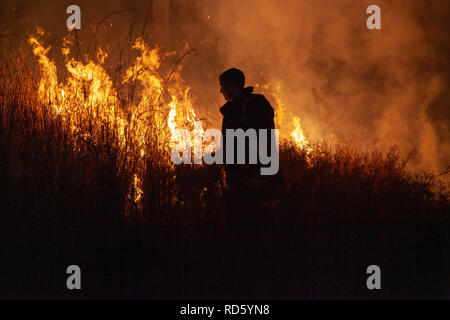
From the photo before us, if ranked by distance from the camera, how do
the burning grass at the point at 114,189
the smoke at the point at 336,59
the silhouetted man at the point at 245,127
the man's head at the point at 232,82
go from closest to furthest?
the burning grass at the point at 114,189 < the silhouetted man at the point at 245,127 < the man's head at the point at 232,82 < the smoke at the point at 336,59

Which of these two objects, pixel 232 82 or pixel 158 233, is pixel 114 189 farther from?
pixel 232 82

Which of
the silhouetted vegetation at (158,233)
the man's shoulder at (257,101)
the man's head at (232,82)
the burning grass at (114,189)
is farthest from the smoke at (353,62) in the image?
the man's shoulder at (257,101)

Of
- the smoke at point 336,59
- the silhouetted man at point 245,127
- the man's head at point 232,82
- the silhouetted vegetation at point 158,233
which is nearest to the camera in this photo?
the silhouetted vegetation at point 158,233

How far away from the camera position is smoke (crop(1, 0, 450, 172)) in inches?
400

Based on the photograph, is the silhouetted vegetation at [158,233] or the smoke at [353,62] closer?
the silhouetted vegetation at [158,233]

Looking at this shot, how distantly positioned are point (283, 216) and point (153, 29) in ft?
21.4

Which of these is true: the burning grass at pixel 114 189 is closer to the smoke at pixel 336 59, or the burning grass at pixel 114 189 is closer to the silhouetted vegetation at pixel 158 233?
the silhouetted vegetation at pixel 158 233

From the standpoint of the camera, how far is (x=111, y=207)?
13.5 ft

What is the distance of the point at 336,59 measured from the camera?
10.6 meters

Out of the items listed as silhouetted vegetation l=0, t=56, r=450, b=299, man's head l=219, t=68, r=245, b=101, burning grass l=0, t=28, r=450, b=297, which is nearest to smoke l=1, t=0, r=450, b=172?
burning grass l=0, t=28, r=450, b=297

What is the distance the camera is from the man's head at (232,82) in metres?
4.24

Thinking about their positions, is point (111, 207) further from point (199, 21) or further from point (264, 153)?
point (199, 21)

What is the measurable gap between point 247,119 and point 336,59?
708cm

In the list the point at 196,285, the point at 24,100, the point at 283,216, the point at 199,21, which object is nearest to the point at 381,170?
the point at 283,216
